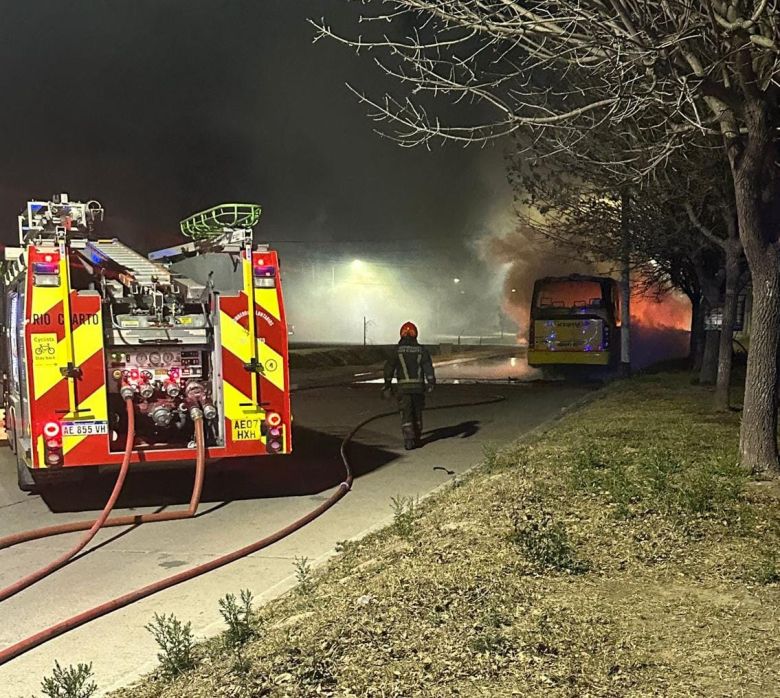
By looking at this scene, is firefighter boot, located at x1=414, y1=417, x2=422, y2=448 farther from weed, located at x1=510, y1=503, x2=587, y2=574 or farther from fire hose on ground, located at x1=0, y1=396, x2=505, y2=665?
weed, located at x1=510, y1=503, x2=587, y2=574

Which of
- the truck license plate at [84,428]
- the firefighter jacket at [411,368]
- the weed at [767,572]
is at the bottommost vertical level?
the weed at [767,572]

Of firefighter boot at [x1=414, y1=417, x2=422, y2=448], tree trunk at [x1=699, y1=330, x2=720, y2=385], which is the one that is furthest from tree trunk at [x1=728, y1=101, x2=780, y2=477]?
tree trunk at [x1=699, y1=330, x2=720, y2=385]

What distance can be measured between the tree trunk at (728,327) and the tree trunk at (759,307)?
4.52 metres

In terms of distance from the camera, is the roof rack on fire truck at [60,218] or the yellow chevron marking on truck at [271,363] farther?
the roof rack on fire truck at [60,218]

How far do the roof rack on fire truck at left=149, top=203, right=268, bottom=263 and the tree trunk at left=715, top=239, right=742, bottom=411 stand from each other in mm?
7461

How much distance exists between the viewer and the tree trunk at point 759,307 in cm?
671

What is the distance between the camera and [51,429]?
6.53 meters

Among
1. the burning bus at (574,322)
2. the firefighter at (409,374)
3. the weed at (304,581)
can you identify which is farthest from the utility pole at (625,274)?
the weed at (304,581)

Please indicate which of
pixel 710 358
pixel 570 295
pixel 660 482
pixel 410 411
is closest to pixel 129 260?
pixel 410 411

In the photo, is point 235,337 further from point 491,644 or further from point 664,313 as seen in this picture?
point 664,313

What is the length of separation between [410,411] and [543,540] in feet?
19.0

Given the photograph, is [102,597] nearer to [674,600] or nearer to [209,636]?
[209,636]

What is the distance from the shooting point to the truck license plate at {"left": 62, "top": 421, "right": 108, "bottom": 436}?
6.58 m

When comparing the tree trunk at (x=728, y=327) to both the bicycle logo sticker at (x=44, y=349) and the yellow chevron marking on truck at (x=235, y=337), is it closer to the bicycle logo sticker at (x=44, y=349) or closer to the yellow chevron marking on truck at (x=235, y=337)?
the yellow chevron marking on truck at (x=235, y=337)
